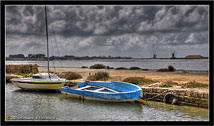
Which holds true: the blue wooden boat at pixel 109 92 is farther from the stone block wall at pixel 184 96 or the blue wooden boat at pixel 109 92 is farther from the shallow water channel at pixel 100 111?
the stone block wall at pixel 184 96

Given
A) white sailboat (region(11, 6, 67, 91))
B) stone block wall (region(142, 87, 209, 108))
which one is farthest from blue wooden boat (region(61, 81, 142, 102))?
white sailboat (region(11, 6, 67, 91))

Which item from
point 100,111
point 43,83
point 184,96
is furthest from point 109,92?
point 43,83

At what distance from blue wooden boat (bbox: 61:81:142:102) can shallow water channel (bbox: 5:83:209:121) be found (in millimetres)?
556

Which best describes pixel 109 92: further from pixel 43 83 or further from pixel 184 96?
pixel 43 83

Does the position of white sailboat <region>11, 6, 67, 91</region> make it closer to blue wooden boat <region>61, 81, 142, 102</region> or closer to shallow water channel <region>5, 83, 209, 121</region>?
blue wooden boat <region>61, 81, 142, 102</region>

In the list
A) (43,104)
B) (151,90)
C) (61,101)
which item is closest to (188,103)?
(151,90)

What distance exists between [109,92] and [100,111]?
14.8 ft

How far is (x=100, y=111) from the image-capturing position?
13523 mm

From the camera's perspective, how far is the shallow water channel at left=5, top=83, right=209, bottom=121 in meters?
12.1

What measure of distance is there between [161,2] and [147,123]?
511 cm

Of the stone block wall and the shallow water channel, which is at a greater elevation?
the stone block wall

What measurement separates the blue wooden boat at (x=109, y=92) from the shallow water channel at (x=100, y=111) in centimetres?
56

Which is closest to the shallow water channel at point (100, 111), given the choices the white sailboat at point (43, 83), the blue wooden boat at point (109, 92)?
the blue wooden boat at point (109, 92)

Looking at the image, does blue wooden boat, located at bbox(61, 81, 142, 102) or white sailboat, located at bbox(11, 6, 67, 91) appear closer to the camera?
blue wooden boat, located at bbox(61, 81, 142, 102)
